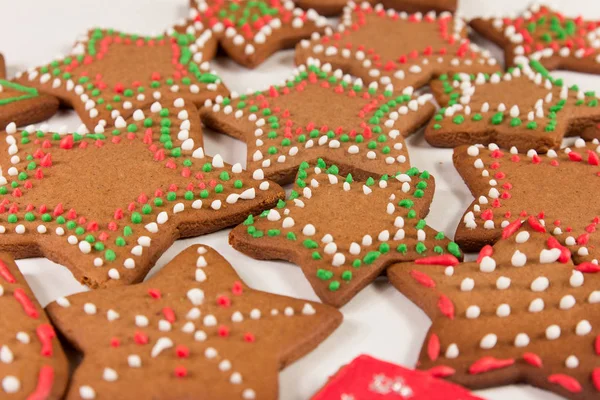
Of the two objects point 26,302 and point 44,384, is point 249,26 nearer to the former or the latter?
point 26,302

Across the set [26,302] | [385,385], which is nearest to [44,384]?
[26,302]

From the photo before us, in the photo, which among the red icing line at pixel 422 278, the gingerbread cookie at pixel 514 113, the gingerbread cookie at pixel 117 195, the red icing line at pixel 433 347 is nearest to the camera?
the red icing line at pixel 433 347

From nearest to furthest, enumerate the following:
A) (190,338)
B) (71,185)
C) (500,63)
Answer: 1. (190,338)
2. (71,185)
3. (500,63)

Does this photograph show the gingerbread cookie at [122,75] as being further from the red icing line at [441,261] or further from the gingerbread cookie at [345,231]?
the red icing line at [441,261]

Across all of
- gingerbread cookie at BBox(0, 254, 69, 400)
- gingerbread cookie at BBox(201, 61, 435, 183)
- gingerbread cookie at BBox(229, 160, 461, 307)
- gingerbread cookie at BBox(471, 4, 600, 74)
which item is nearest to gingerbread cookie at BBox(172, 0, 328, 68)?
gingerbread cookie at BBox(201, 61, 435, 183)

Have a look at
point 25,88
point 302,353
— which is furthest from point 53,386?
point 25,88

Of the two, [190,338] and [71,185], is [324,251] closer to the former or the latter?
[190,338]

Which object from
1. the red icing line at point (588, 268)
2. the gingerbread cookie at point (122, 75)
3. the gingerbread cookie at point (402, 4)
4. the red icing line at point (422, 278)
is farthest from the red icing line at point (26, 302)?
the gingerbread cookie at point (402, 4)
